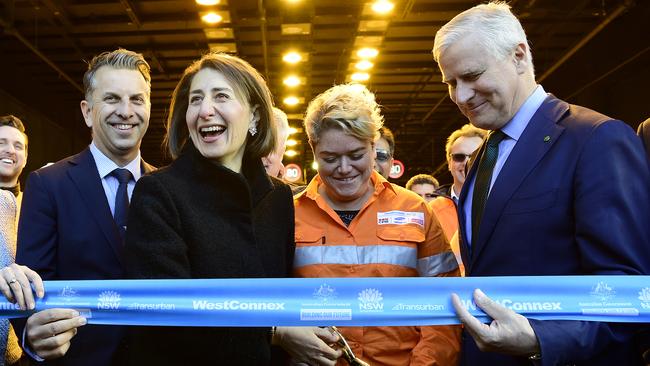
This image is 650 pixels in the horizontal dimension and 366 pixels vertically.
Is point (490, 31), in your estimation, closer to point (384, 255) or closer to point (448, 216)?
point (384, 255)

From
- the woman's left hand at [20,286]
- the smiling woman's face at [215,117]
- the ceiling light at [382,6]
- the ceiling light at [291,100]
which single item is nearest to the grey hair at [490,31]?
the smiling woman's face at [215,117]

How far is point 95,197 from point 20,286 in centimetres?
56

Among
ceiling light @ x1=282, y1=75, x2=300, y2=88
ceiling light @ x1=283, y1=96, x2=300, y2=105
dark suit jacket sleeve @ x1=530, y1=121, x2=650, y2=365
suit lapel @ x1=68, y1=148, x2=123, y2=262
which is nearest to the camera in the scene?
dark suit jacket sleeve @ x1=530, y1=121, x2=650, y2=365

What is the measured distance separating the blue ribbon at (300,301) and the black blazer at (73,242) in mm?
324

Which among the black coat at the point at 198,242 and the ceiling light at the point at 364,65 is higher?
the ceiling light at the point at 364,65

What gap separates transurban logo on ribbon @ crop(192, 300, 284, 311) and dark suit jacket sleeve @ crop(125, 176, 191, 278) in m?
0.10

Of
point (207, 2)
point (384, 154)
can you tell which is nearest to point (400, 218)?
point (384, 154)

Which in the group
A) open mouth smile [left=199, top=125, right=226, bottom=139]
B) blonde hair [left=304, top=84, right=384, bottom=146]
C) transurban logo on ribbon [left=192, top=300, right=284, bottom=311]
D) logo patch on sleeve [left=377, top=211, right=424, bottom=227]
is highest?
blonde hair [left=304, top=84, right=384, bottom=146]

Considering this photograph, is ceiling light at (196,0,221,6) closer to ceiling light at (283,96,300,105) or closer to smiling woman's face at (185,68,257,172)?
ceiling light at (283,96,300,105)

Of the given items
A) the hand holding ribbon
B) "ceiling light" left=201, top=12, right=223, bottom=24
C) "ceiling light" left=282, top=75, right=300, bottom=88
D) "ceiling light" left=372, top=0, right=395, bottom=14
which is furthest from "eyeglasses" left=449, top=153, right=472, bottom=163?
"ceiling light" left=282, top=75, right=300, bottom=88

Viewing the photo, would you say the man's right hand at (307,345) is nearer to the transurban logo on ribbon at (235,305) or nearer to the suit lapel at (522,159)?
the transurban logo on ribbon at (235,305)

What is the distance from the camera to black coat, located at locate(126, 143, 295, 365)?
1.96m

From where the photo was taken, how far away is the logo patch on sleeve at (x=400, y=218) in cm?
267

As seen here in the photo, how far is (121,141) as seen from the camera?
8.68ft
